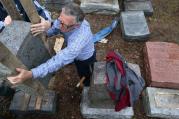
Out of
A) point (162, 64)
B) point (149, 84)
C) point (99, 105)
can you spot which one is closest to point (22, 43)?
point (99, 105)

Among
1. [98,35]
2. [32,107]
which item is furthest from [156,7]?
[32,107]

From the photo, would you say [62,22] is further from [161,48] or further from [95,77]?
[161,48]

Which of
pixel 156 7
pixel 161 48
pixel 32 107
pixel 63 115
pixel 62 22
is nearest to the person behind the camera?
pixel 62 22

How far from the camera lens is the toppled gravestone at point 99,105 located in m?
4.43

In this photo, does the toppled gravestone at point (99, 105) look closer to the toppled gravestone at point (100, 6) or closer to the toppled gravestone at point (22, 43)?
the toppled gravestone at point (22, 43)

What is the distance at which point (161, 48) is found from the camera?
18.9 ft

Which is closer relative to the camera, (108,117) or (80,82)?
(108,117)

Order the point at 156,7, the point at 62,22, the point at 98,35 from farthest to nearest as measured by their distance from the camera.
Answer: the point at 156,7
the point at 98,35
the point at 62,22

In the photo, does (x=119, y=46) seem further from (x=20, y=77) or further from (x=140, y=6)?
(x=20, y=77)

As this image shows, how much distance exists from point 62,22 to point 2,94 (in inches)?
74.0

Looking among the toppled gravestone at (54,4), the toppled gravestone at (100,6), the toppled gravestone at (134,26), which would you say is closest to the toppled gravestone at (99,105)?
the toppled gravestone at (134,26)

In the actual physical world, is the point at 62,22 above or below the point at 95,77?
above

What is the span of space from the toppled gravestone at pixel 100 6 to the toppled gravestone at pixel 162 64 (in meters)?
1.60

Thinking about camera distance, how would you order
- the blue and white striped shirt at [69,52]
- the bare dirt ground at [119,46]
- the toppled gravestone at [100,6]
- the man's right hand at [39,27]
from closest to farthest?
1. the blue and white striped shirt at [69,52]
2. the man's right hand at [39,27]
3. the bare dirt ground at [119,46]
4. the toppled gravestone at [100,6]
